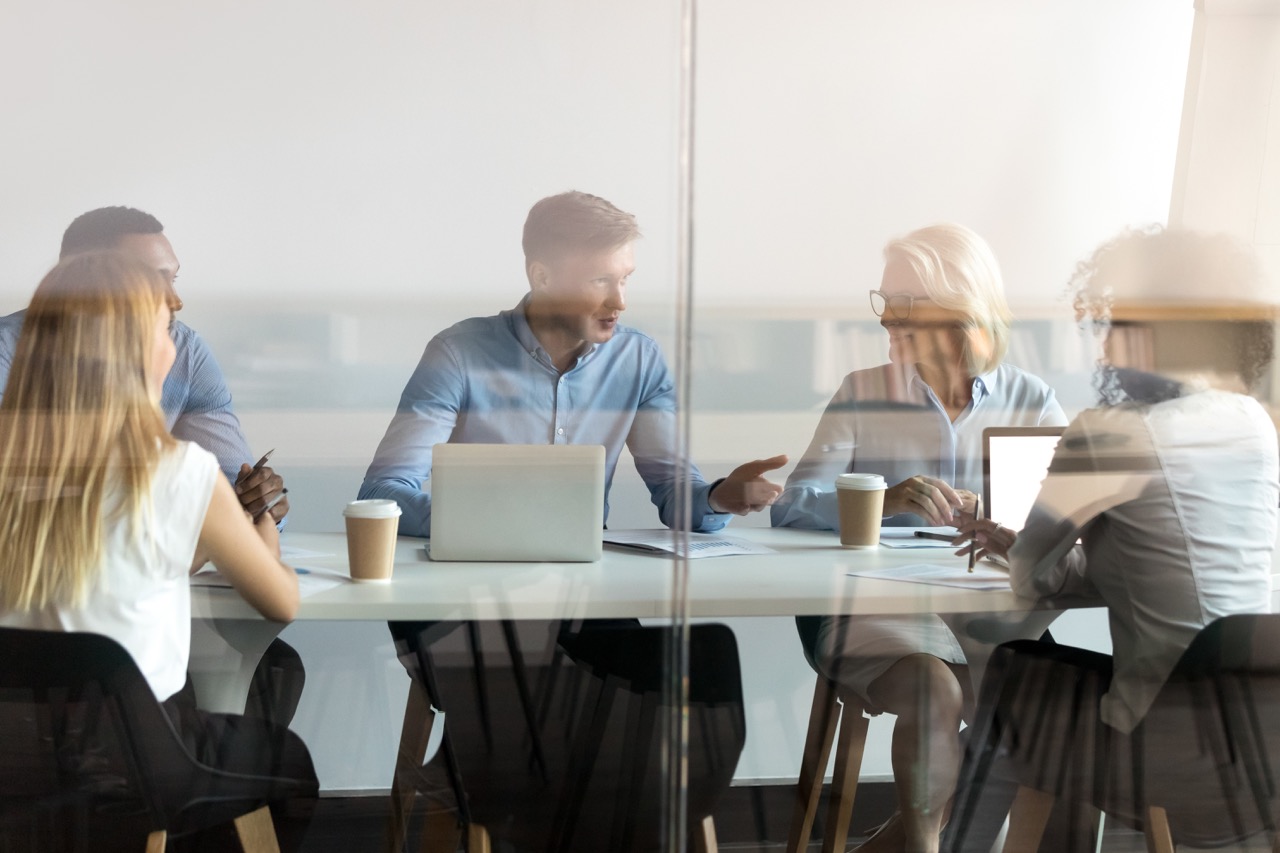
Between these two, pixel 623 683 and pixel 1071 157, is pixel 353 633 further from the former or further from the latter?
pixel 1071 157

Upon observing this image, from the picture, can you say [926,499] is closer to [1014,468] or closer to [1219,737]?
[1014,468]

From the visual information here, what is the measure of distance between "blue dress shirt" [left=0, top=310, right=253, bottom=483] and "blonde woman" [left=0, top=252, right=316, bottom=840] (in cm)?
2

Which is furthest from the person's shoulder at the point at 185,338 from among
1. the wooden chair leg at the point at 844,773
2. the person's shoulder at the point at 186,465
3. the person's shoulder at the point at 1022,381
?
the person's shoulder at the point at 1022,381

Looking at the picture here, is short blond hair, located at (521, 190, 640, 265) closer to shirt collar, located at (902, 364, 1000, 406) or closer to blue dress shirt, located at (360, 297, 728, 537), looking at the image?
blue dress shirt, located at (360, 297, 728, 537)

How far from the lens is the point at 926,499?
2.01 meters

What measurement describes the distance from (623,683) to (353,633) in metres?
0.46

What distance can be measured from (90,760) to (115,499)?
Result: 42 cm

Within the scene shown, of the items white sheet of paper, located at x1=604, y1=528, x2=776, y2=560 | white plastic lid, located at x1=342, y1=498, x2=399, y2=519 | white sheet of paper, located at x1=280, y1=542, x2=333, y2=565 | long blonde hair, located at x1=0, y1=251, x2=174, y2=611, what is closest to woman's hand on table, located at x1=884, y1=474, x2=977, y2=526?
white sheet of paper, located at x1=604, y1=528, x2=776, y2=560

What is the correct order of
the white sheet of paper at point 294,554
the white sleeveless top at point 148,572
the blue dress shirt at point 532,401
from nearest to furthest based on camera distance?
the white sleeveless top at point 148,572 → the white sheet of paper at point 294,554 → the blue dress shirt at point 532,401

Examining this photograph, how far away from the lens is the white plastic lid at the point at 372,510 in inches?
71.7

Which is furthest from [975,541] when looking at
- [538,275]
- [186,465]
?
[186,465]

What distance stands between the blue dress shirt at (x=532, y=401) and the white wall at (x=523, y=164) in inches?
1.4

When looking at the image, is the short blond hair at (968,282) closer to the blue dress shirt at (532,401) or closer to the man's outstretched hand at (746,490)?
the man's outstretched hand at (746,490)

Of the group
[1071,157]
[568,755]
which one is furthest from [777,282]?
[568,755]
